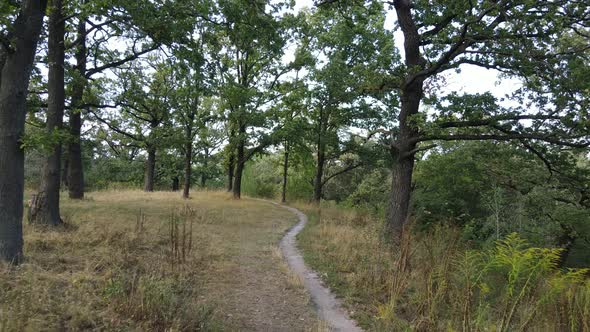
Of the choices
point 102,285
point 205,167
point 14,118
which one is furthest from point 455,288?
point 205,167

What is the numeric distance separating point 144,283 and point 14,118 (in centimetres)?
334

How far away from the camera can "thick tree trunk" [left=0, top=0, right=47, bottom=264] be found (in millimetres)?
5355

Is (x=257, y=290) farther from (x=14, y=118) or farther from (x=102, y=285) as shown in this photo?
(x=14, y=118)

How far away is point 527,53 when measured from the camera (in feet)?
23.8

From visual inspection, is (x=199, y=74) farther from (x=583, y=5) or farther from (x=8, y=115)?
(x=583, y=5)

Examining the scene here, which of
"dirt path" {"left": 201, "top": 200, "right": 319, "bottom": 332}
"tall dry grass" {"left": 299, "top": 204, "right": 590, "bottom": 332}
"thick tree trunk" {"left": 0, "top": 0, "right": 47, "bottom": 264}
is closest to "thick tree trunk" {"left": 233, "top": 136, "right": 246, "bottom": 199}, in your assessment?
"dirt path" {"left": 201, "top": 200, "right": 319, "bottom": 332}

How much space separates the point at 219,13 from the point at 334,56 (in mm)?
13229

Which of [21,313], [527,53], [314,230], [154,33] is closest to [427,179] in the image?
[314,230]

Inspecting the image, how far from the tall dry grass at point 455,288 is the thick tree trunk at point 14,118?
17.4ft

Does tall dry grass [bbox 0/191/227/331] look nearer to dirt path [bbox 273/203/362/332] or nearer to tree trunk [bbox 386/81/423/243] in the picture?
dirt path [bbox 273/203/362/332]

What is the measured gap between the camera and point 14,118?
5.46 m

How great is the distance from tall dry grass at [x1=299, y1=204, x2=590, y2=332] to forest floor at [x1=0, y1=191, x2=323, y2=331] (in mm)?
1043

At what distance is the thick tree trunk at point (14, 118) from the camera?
536cm

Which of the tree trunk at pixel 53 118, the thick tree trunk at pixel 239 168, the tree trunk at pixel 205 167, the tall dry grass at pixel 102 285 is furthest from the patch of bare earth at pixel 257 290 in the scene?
the tree trunk at pixel 205 167
